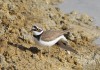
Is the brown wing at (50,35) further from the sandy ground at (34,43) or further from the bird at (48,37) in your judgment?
the sandy ground at (34,43)

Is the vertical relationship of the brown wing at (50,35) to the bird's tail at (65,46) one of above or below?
above

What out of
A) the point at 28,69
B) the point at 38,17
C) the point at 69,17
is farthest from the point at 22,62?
the point at 69,17

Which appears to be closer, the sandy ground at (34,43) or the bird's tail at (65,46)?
the sandy ground at (34,43)

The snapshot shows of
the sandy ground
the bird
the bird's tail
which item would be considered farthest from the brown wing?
the sandy ground

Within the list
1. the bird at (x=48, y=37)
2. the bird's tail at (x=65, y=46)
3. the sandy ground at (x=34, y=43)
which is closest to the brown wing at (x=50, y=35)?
the bird at (x=48, y=37)

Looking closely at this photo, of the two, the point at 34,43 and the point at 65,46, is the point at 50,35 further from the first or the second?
the point at 34,43

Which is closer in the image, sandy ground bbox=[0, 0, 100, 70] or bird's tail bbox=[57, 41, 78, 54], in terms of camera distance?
sandy ground bbox=[0, 0, 100, 70]

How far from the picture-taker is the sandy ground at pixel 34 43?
756 centimetres

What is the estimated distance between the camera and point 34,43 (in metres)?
8.21

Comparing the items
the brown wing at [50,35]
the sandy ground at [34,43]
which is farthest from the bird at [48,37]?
the sandy ground at [34,43]

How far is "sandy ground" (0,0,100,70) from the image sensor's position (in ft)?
24.8

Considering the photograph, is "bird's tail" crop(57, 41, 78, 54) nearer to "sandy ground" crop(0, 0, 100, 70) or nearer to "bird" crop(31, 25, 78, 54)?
"bird" crop(31, 25, 78, 54)

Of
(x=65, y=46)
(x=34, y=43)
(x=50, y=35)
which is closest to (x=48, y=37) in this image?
(x=50, y=35)

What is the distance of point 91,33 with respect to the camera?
30.3ft
